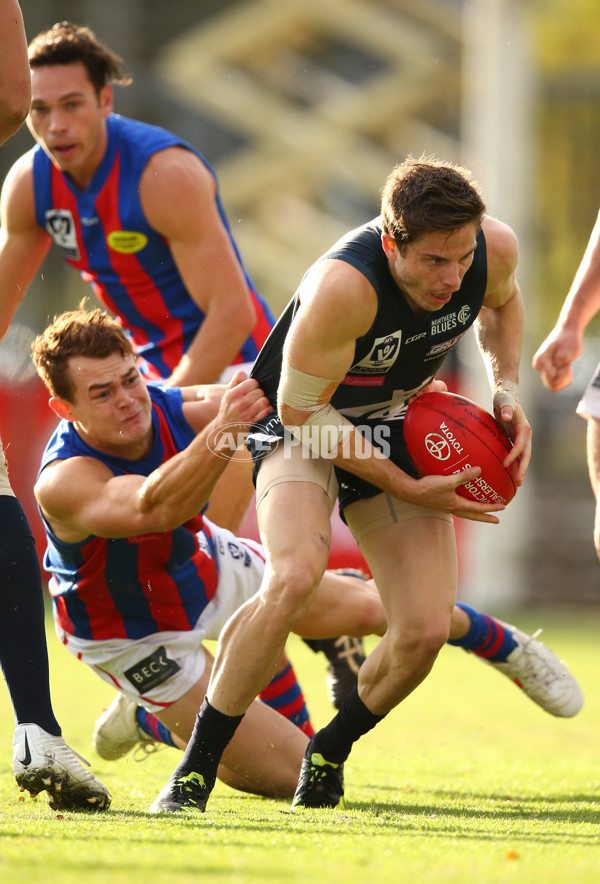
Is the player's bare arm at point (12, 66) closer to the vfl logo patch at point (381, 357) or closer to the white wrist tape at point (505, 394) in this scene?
the vfl logo patch at point (381, 357)

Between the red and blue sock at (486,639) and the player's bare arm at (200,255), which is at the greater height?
the player's bare arm at (200,255)

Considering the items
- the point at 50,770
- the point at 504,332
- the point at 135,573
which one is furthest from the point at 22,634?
the point at 504,332

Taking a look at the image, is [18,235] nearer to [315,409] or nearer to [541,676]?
[315,409]

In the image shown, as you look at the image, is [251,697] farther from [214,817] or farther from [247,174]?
[247,174]

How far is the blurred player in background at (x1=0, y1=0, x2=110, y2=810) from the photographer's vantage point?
129 inches

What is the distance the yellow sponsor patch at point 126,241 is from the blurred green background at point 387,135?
4.74 meters

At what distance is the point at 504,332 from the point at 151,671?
1670 mm

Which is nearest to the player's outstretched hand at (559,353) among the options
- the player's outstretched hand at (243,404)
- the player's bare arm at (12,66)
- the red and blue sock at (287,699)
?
the player's outstretched hand at (243,404)

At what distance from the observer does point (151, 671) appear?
13.7 ft

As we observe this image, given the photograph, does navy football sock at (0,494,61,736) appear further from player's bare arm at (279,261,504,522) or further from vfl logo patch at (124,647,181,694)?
player's bare arm at (279,261,504,522)

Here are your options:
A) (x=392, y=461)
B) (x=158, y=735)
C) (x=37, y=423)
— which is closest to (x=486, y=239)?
(x=392, y=461)

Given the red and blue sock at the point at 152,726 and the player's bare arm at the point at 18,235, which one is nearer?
the red and blue sock at the point at 152,726

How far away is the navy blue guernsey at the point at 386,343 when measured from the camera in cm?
356

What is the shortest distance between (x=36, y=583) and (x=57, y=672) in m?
4.82
